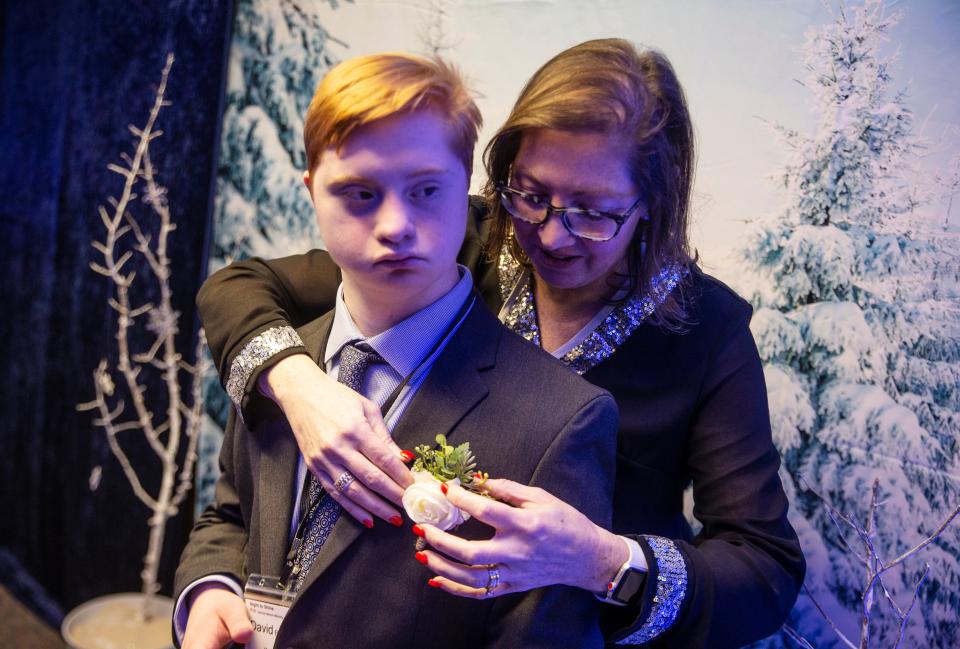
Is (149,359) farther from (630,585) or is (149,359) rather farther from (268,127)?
(630,585)

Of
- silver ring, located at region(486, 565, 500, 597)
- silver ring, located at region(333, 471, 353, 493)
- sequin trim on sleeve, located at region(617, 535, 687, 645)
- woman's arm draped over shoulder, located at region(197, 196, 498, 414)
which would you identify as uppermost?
woman's arm draped over shoulder, located at region(197, 196, 498, 414)

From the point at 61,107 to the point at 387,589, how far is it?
2386 millimetres

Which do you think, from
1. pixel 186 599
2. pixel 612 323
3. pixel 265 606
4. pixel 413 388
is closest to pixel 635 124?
pixel 612 323

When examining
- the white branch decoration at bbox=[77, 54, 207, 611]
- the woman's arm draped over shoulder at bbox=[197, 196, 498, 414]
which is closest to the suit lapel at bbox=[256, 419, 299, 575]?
the woman's arm draped over shoulder at bbox=[197, 196, 498, 414]

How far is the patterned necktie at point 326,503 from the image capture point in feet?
4.13

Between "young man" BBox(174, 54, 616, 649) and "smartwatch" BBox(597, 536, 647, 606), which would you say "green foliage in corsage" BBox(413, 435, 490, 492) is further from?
"smartwatch" BBox(597, 536, 647, 606)

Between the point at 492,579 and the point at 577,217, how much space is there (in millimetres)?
705

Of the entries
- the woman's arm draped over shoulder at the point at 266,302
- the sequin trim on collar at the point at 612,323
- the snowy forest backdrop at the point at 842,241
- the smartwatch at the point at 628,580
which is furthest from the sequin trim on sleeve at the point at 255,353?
the snowy forest backdrop at the point at 842,241

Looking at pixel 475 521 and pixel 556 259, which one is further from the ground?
pixel 556 259

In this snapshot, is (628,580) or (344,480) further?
(628,580)

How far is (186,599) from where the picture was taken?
57.0 inches

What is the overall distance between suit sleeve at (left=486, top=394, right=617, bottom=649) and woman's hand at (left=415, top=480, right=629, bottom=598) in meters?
0.04

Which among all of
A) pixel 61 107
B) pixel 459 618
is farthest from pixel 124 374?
pixel 459 618

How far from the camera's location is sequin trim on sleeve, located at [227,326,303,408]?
1384 mm
